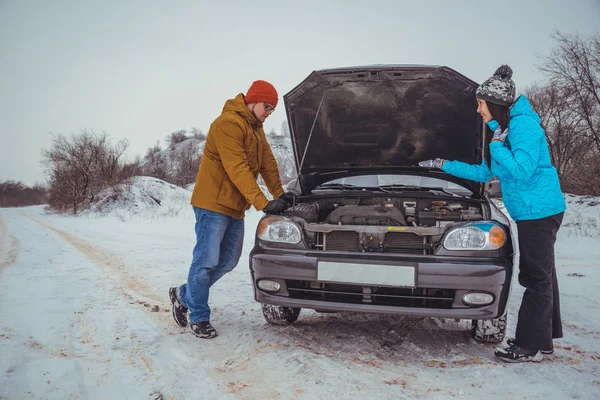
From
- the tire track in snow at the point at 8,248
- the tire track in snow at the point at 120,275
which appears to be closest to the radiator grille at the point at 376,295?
the tire track in snow at the point at 120,275

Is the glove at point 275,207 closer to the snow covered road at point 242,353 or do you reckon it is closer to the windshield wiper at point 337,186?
the snow covered road at point 242,353

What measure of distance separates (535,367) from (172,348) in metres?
2.40

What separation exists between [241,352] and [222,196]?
118cm

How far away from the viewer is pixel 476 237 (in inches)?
104

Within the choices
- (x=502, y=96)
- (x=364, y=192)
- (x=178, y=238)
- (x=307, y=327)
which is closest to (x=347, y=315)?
(x=307, y=327)

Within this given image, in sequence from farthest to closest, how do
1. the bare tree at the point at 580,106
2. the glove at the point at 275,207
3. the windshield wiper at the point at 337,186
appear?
the bare tree at the point at 580,106 < the windshield wiper at the point at 337,186 < the glove at the point at 275,207

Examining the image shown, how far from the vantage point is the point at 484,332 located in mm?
2902

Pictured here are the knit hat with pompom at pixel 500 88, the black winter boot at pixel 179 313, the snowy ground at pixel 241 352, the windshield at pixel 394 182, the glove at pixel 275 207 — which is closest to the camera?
the snowy ground at pixel 241 352

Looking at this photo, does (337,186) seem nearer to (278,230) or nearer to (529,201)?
(278,230)

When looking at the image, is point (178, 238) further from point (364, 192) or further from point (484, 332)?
point (484, 332)

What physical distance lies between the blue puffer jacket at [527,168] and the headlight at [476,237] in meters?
0.27

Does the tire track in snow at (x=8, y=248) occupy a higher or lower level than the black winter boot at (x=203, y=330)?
higher

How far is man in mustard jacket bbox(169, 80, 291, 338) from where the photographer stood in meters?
3.08

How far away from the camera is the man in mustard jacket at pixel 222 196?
121 inches
